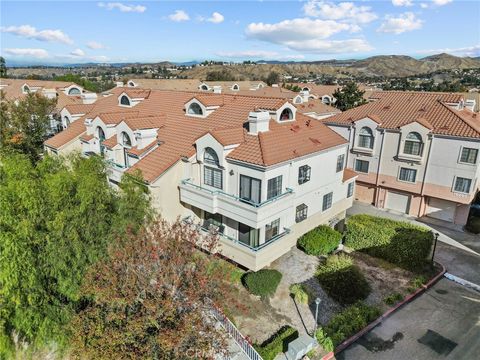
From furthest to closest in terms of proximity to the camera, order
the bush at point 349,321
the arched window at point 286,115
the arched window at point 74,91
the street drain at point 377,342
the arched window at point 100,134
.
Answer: the arched window at point 74,91, the arched window at point 100,134, the arched window at point 286,115, the bush at point 349,321, the street drain at point 377,342

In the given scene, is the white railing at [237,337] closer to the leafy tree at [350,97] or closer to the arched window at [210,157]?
the arched window at [210,157]

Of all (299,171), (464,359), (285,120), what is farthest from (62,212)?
(464,359)

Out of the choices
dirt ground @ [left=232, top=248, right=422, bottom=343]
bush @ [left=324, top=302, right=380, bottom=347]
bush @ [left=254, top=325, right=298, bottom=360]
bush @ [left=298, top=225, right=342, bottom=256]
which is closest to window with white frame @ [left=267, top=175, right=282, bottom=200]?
bush @ [left=298, top=225, right=342, bottom=256]

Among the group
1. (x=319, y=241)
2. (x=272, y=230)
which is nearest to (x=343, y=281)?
(x=319, y=241)

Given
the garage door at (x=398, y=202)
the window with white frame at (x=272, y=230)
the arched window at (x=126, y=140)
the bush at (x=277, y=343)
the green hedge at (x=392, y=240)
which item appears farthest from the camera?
the garage door at (x=398, y=202)

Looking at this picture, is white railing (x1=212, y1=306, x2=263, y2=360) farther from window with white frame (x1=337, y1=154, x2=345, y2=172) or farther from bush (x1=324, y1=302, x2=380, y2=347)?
window with white frame (x1=337, y1=154, x2=345, y2=172)

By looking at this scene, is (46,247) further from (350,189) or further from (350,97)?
(350,97)

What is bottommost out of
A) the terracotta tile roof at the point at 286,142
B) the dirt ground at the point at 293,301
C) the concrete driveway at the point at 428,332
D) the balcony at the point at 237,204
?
the concrete driveway at the point at 428,332

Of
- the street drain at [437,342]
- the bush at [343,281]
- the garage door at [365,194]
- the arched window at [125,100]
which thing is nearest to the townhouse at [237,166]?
the bush at [343,281]
